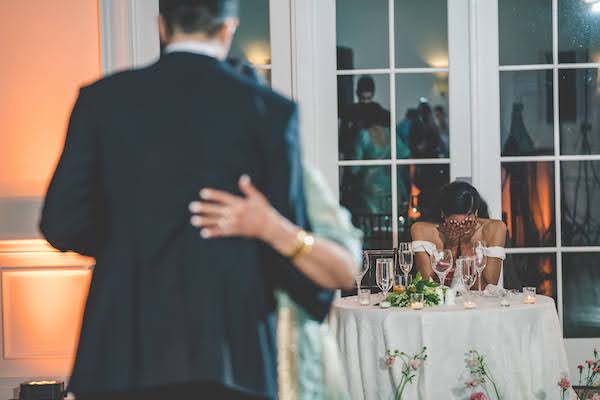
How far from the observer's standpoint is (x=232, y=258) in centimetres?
130

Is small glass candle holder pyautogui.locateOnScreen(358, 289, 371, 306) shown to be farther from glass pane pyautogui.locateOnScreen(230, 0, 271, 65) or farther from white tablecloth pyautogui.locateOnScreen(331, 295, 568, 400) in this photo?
glass pane pyautogui.locateOnScreen(230, 0, 271, 65)

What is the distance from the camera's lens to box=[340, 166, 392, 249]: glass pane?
16.7 feet

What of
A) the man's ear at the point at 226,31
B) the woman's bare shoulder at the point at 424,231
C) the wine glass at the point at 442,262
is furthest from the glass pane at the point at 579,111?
the man's ear at the point at 226,31

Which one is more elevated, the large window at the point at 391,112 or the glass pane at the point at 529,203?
the large window at the point at 391,112

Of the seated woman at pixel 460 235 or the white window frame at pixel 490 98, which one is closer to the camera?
the seated woman at pixel 460 235

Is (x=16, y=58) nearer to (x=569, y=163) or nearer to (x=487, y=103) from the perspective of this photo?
(x=487, y=103)

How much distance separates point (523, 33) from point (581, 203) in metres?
1.00

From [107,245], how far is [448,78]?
13.0 feet

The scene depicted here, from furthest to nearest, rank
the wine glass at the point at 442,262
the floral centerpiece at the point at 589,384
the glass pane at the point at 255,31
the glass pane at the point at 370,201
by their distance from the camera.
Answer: the glass pane at the point at 370,201 → the glass pane at the point at 255,31 → the wine glass at the point at 442,262 → the floral centerpiece at the point at 589,384

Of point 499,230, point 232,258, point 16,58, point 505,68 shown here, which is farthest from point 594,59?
point 232,258

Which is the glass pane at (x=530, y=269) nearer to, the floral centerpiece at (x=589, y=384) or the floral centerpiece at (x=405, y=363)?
the floral centerpiece at (x=589, y=384)

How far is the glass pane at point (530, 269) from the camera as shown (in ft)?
16.8

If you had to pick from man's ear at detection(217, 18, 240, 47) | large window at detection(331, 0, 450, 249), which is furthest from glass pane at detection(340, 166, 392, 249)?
man's ear at detection(217, 18, 240, 47)

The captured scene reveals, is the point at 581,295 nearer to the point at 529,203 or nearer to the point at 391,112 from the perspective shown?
the point at 529,203
